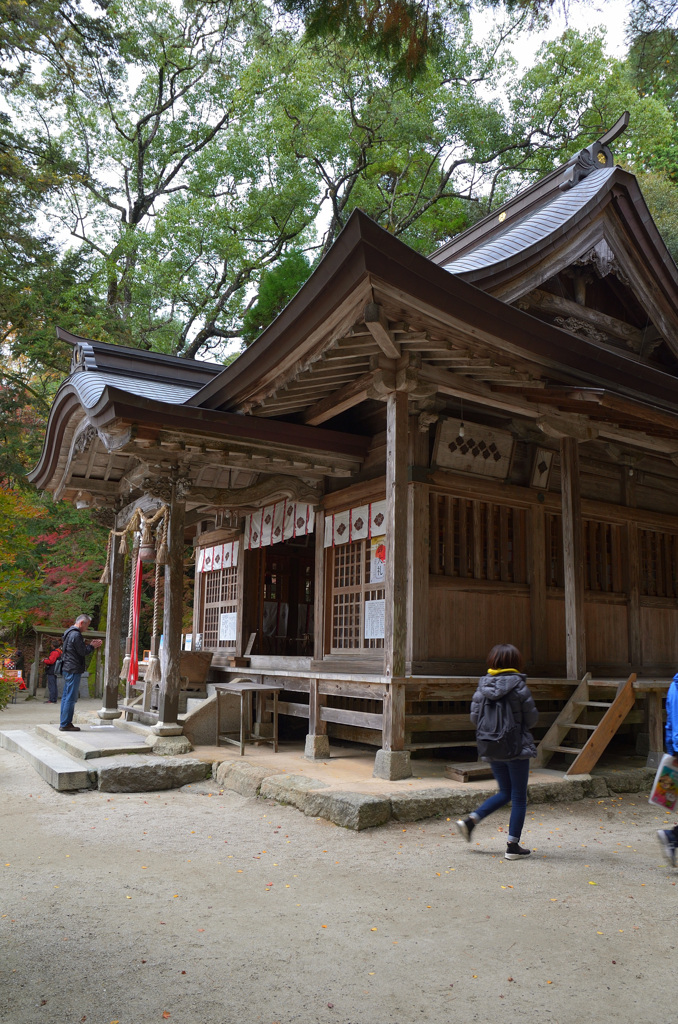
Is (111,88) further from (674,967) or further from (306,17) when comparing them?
(674,967)

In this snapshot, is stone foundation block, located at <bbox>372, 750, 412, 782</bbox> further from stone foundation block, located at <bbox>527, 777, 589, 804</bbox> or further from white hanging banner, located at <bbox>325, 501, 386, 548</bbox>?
white hanging banner, located at <bbox>325, 501, 386, 548</bbox>

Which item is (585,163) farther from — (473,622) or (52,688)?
(52,688)

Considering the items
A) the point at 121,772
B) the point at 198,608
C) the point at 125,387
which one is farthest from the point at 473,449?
the point at 198,608

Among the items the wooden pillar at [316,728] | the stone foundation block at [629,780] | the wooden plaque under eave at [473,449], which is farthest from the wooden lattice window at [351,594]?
the stone foundation block at [629,780]

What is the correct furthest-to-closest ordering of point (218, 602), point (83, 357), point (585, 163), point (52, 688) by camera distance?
1. point (52, 688)
2. point (218, 602)
3. point (585, 163)
4. point (83, 357)

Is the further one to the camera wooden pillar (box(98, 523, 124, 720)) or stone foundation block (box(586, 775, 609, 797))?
wooden pillar (box(98, 523, 124, 720))

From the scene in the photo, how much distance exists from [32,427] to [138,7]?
17461mm

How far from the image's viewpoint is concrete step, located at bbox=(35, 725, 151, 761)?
8.45 metres

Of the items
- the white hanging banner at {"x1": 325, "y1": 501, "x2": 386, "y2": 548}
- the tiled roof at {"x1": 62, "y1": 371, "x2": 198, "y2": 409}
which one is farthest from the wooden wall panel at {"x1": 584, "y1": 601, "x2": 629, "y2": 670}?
Answer: the tiled roof at {"x1": 62, "y1": 371, "x2": 198, "y2": 409}

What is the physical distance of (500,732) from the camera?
17.0 ft

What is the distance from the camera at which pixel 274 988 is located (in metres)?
3.26

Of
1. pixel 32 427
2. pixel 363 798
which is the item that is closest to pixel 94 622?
pixel 32 427

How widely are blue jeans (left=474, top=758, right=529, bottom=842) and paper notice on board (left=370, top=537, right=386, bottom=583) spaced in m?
3.86

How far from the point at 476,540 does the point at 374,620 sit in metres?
1.66
